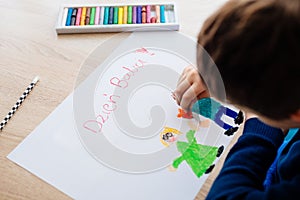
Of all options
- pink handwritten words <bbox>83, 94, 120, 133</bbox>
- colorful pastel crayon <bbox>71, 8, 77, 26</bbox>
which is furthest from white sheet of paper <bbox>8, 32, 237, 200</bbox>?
colorful pastel crayon <bbox>71, 8, 77, 26</bbox>

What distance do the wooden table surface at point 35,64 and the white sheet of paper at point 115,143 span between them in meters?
0.02

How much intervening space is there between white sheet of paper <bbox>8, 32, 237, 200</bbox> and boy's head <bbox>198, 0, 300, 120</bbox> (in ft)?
0.62

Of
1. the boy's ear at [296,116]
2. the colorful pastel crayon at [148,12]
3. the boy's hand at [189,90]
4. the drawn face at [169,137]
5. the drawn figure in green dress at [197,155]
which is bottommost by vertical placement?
the drawn figure in green dress at [197,155]

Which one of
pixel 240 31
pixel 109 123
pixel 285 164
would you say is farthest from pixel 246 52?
pixel 109 123

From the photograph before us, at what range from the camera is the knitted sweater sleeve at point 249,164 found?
53 cm

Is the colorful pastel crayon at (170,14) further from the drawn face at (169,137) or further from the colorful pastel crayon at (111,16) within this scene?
the drawn face at (169,137)

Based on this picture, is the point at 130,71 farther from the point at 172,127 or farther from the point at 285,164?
the point at 285,164

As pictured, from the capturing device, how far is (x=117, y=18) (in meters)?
0.78

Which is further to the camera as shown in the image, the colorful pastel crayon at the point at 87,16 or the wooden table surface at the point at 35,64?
the colorful pastel crayon at the point at 87,16

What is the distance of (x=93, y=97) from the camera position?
675 millimetres

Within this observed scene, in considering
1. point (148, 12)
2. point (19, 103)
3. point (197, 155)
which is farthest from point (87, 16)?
point (197, 155)

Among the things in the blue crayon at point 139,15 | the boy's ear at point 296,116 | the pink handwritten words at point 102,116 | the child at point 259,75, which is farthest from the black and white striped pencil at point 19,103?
the boy's ear at point 296,116

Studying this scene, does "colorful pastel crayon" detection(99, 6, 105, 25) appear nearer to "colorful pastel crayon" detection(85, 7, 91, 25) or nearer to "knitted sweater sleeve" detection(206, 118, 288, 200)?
"colorful pastel crayon" detection(85, 7, 91, 25)

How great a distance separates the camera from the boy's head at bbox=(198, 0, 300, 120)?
1.24 ft
